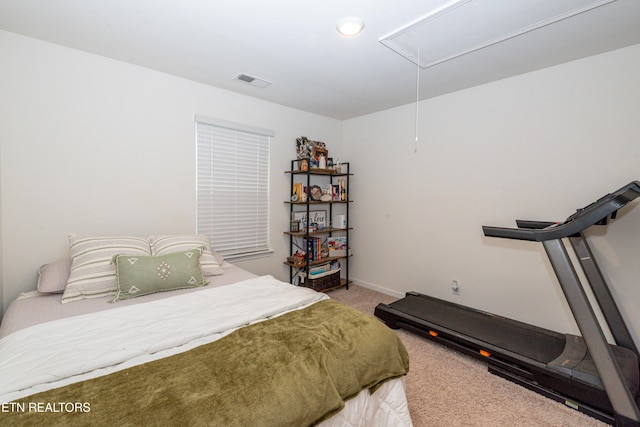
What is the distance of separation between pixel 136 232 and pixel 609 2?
374 centimetres

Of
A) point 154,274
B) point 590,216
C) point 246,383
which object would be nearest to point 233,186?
point 154,274

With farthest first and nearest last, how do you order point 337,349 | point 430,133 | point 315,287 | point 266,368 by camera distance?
point 315,287, point 430,133, point 337,349, point 266,368

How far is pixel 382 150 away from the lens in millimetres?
3773

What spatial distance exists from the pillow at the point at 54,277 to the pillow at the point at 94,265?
4.2 inches

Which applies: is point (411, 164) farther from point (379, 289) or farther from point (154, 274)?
point (154, 274)

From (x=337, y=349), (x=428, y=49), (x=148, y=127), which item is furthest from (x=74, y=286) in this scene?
(x=428, y=49)

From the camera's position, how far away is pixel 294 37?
202 cm

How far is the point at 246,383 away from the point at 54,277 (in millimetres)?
1814

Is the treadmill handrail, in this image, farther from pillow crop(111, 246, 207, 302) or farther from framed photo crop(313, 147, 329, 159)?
framed photo crop(313, 147, 329, 159)

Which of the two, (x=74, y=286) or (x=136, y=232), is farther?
(x=136, y=232)

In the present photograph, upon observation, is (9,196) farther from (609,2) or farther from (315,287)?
(609,2)

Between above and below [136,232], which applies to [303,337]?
Answer: below

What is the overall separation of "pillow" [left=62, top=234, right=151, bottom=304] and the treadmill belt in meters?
2.42

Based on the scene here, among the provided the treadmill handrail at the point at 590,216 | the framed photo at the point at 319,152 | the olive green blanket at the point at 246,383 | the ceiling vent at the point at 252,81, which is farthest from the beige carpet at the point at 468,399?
the ceiling vent at the point at 252,81
